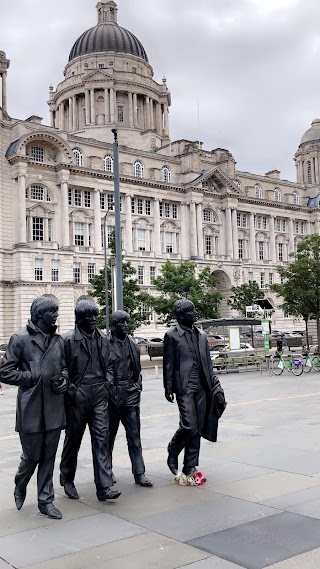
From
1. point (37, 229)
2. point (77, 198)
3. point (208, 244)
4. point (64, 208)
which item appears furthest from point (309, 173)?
point (37, 229)

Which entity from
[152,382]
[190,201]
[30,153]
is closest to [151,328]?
[190,201]

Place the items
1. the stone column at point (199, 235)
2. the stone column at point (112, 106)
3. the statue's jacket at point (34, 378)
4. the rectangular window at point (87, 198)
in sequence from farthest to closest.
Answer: the stone column at point (112, 106), the stone column at point (199, 235), the rectangular window at point (87, 198), the statue's jacket at point (34, 378)

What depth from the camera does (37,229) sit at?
57.5 meters

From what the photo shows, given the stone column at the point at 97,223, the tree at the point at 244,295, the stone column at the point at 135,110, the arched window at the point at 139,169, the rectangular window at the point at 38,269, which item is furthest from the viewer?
the stone column at the point at 135,110

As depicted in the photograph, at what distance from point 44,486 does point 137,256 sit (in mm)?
57400

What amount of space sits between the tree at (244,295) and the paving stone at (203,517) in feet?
196

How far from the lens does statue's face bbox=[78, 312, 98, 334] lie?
22.6 ft

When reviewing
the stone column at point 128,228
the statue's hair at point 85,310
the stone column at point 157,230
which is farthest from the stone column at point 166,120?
the statue's hair at point 85,310

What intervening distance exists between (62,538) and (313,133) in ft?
298

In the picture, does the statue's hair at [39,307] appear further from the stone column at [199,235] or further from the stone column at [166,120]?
the stone column at [166,120]

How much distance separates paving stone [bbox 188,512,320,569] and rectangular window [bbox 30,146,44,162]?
5497 cm

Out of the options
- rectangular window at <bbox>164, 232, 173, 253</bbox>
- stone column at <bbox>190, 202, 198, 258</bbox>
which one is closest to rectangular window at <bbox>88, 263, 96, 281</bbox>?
rectangular window at <bbox>164, 232, 173, 253</bbox>

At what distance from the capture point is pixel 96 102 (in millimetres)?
79312

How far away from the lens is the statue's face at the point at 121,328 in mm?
7606
